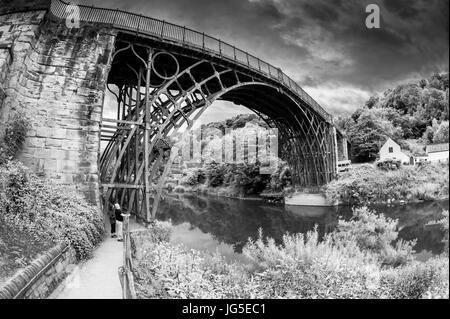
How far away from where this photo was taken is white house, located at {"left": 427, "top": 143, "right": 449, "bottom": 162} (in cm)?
576

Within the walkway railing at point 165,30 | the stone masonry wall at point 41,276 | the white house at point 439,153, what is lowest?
the stone masonry wall at point 41,276

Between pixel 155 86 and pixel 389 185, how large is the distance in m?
13.3

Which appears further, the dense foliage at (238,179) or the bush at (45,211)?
the dense foliage at (238,179)

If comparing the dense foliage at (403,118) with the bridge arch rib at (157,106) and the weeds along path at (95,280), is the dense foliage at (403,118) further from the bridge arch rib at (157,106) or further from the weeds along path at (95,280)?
the weeds along path at (95,280)

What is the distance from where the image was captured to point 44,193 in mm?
8180

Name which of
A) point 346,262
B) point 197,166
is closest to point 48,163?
point 346,262

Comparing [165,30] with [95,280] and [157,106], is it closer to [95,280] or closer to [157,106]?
[157,106]

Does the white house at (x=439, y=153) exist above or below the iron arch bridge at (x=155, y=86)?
below

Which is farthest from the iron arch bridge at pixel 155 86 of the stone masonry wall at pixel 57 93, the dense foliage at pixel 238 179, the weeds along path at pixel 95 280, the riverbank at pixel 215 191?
the riverbank at pixel 215 191

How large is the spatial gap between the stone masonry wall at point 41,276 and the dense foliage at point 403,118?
755 cm

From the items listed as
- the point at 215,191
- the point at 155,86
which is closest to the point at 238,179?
the point at 215,191

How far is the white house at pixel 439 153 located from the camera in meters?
5.76

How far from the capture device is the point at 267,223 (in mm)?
22094
